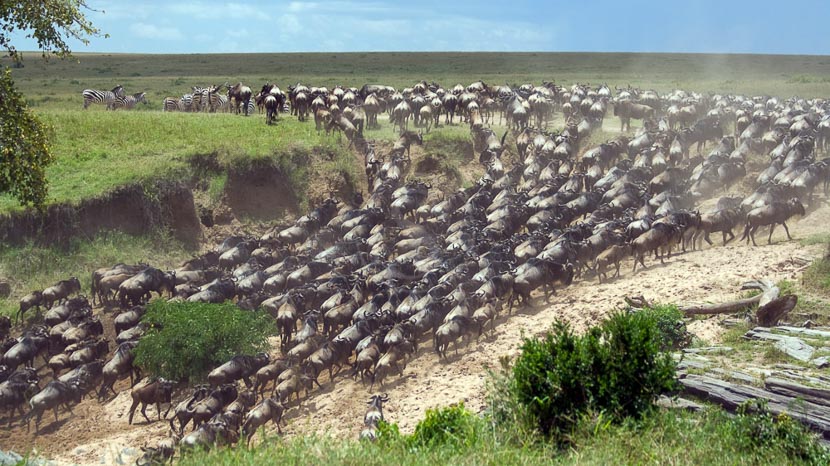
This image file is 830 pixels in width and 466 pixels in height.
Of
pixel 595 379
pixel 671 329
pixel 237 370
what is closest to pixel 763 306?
pixel 671 329

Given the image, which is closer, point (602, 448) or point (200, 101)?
point (602, 448)

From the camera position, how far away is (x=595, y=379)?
10227 millimetres

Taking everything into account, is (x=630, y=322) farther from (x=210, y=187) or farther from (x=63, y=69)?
(x=63, y=69)

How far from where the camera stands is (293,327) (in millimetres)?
17422

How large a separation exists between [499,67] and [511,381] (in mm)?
77302

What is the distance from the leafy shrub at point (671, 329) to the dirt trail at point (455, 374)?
0.43 metres

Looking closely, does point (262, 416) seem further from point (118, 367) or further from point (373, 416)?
point (118, 367)

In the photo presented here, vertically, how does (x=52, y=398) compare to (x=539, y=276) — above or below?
below

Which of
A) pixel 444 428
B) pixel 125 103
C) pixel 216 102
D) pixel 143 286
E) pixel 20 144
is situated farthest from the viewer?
pixel 125 103

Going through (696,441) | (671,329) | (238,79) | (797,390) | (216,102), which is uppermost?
(238,79)

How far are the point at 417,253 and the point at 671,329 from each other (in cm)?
820

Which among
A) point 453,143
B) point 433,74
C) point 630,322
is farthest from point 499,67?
point 630,322

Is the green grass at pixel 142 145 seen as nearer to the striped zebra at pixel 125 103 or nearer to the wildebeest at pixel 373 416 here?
the striped zebra at pixel 125 103

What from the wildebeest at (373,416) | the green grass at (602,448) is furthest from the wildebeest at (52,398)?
the green grass at (602,448)
